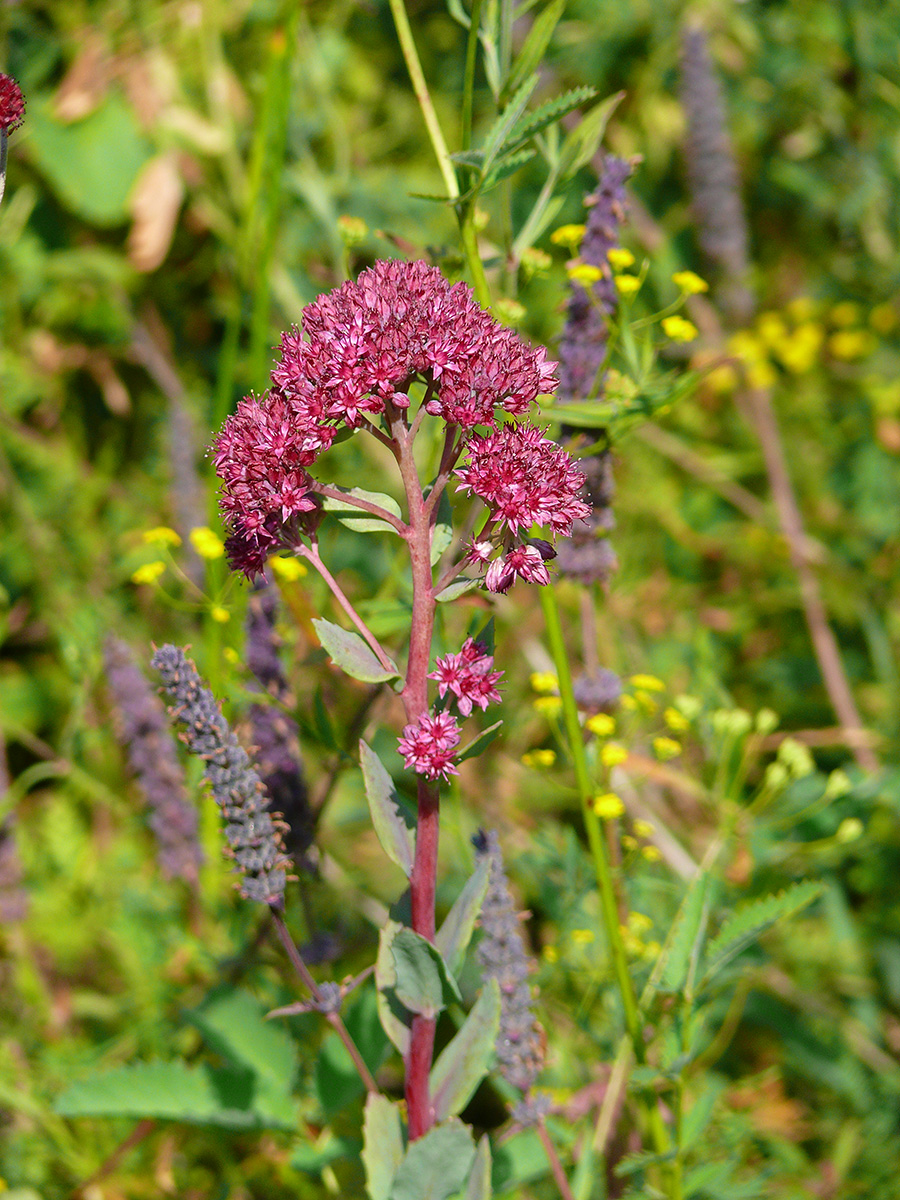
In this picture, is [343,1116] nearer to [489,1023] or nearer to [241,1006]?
[241,1006]

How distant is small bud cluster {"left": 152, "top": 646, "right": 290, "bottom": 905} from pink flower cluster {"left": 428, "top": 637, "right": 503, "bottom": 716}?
10.7 inches

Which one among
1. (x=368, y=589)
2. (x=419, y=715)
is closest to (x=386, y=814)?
(x=419, y=715)

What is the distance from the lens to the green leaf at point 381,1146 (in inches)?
41.4

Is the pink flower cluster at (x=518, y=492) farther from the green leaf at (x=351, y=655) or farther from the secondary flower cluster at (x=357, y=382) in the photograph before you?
the green leaf at (x=351, y=655)

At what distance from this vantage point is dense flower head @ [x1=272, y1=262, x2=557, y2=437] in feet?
3.13

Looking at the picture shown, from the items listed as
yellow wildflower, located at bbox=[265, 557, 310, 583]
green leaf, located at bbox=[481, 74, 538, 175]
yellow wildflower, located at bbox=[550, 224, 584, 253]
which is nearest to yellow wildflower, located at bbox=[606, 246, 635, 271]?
yellow wildflower, located at bbox=[550, 224, 584, 253]

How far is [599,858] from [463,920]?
0.33 metres

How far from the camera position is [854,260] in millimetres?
3371

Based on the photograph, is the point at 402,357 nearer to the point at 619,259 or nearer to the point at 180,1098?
the point at 619,259

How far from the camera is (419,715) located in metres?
0.98

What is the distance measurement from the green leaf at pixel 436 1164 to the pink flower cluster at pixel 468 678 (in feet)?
1.32

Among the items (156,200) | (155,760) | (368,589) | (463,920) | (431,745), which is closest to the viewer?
(431,745)

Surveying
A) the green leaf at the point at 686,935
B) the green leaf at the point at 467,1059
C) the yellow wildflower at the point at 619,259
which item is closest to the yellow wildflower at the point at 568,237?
the yellow wildflower at the point at 619,259

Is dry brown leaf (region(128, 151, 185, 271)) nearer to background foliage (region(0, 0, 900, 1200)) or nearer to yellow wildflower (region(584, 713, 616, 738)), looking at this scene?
background foliage (region(0, 0, 900, 1200))
